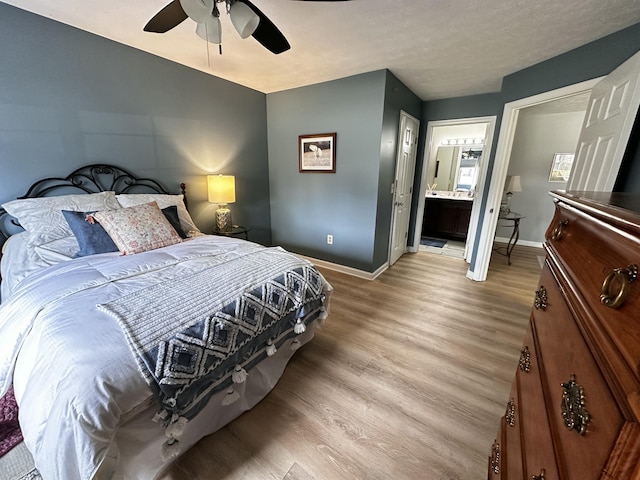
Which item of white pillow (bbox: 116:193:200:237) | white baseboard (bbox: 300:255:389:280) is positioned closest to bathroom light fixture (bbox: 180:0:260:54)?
white pillow (bbox: 116:193:200:237)

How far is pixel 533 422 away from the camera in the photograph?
692 millimetres

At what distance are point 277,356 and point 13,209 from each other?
7.08 ft

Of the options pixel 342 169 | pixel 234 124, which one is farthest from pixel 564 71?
pixel 234 124

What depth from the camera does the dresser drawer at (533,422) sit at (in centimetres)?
57

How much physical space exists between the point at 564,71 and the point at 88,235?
13.9 feet

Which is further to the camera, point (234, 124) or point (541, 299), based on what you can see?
point (234, 124)

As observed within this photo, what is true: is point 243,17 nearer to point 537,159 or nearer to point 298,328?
point 298,328

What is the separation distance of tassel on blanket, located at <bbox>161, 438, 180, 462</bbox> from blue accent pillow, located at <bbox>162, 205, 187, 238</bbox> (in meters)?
1.65

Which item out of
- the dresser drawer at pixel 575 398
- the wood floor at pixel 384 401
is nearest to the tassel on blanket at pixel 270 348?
the wood floor at pixel 384 401

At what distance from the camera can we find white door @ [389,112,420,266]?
3.41 metres

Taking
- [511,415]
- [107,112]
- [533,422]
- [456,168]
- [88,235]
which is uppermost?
[107,112]

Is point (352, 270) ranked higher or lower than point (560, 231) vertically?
lower

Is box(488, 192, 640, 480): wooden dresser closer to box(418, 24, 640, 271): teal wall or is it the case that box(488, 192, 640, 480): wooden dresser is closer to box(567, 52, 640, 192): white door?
box(567, 52, 640, 192): white door

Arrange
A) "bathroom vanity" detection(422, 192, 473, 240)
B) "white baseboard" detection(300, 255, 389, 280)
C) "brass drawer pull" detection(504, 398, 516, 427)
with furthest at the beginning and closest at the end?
"bathroom vanity" detection(422, 192, 473, 240), "white baseboard" detection(300, 255, 389, 280), "brass drawer pull" detection(504, 398, 516, 427)
